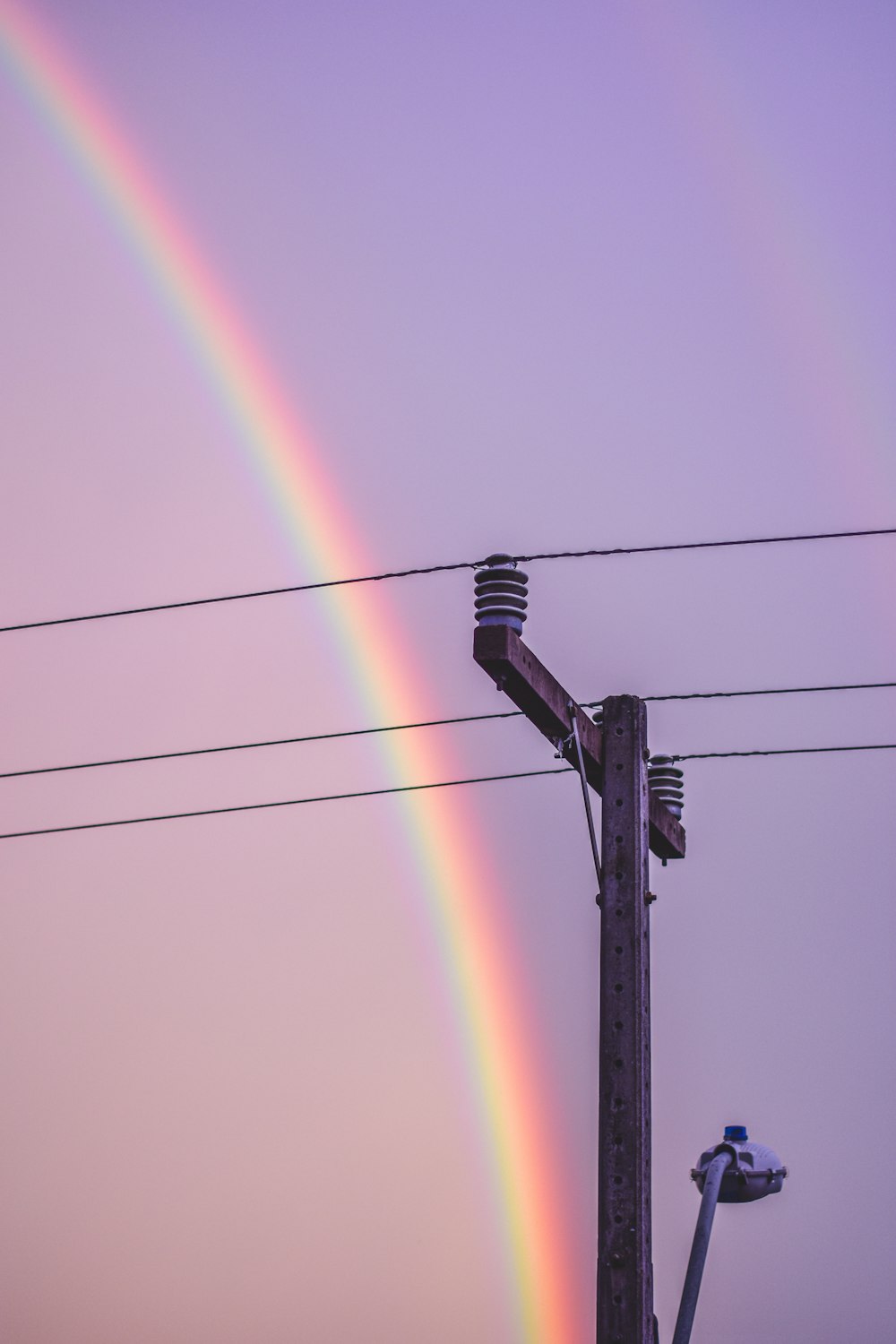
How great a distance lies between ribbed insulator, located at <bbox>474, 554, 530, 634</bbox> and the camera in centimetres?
789

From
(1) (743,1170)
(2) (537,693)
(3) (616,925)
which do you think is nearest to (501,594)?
(2) (537,693)

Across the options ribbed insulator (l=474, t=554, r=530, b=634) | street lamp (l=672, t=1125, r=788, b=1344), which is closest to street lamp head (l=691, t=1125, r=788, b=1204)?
street lamp (l=672, t=1125, r=788, b=1344)

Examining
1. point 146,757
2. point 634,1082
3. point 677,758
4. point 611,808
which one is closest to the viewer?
point 634,1082

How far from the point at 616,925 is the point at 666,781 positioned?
1.91m

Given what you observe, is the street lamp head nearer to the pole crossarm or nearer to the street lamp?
the street lamp

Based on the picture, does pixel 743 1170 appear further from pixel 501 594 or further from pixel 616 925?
pixel 501 594

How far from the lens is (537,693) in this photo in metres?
7.96

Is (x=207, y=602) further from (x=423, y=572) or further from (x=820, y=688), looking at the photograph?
(x=820, y=688)

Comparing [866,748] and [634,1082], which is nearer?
[634,1082]

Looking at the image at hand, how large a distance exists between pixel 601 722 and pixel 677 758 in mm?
1565

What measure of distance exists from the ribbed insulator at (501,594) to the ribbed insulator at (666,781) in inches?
80.6

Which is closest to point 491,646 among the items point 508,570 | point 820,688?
A: point 508,570

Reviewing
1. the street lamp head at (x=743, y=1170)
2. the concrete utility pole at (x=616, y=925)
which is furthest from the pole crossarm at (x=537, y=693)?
the street lamp head at (x=743, y=1170)

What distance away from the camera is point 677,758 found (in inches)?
391
